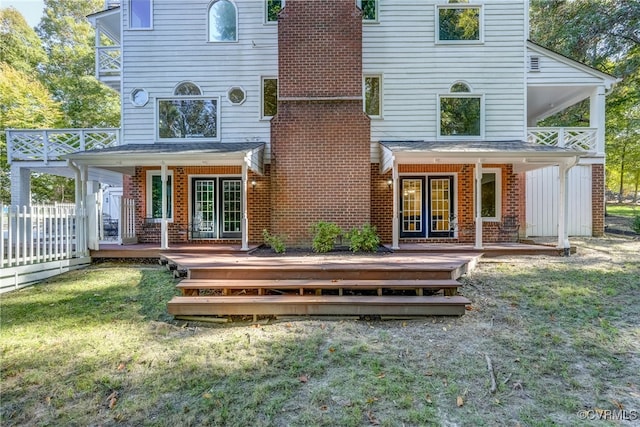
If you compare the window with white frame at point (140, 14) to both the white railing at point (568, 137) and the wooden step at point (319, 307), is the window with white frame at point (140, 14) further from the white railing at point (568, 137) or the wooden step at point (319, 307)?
the white railing at point (568, 137)

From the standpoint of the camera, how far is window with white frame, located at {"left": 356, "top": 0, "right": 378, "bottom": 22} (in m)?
9.98

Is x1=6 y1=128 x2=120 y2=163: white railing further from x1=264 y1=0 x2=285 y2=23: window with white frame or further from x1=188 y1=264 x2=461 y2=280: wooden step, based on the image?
x1=188 y1=264 x2=461 y2=280: wooden step

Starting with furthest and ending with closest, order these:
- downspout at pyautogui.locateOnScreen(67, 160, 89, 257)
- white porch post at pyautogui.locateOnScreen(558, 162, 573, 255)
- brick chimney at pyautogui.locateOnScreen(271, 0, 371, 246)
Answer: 1. brick chimney at pyautogui.locateOnScreen(271, 0, 371, 246)
2. white porch post at pyautogui.locateOnScreen(558, 162, 573, 255)
3. downspout at pyautogui.locateOnScreen(67, 160, 89, 257)

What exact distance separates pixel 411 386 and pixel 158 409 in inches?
86.0

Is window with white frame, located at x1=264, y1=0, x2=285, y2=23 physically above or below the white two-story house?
above

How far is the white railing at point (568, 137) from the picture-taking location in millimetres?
10664

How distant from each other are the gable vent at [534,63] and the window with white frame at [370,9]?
201 inches

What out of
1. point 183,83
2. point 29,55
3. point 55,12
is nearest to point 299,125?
point 183,83

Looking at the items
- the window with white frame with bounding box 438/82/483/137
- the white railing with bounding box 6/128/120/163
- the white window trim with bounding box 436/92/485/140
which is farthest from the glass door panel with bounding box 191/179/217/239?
the window with white frame with bounding box 438/82/483/137

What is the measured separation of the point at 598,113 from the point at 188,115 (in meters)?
Answer: 13.2

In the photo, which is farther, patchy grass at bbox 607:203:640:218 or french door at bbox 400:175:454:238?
patchy grass at bbox 607:203:640:218

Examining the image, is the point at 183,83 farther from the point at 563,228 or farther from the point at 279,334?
the point at 563,228

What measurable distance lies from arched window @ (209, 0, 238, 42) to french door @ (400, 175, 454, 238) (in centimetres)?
698

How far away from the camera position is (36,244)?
6809 millimetres
